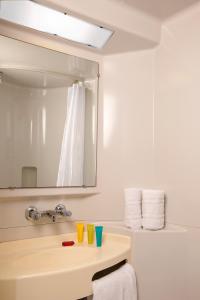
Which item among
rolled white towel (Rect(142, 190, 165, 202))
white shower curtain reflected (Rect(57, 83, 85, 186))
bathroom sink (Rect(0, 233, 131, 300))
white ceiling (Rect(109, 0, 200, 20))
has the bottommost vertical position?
bathroom sink (Rect(0, 233, 131, 300))

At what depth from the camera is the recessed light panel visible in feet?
4.21

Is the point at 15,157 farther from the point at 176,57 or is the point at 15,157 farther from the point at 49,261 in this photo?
the point at 176,57

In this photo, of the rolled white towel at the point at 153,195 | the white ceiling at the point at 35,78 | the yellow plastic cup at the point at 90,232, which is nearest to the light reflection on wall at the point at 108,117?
the white ceiling at the point at 35,78

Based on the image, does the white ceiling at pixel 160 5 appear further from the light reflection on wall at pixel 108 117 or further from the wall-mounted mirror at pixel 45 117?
the light reflection on wall at pixel 108 117

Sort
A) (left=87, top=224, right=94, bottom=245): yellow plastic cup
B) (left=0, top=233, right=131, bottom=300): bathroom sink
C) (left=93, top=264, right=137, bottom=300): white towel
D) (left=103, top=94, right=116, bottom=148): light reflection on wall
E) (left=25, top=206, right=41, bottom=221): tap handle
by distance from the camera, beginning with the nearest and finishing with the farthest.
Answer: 1. (left=0, top=233, right=131, bottom=300): bathroom sink
2. (left=93, top=264, right=137, bottom=300): white towel
3. (left=25, top=206, right=41, bottom=221): tap handle
4. (left=87, top=224, right=94, bottom=245): yellow plastic cup
5. (left=103, top=94, right=116, bottom=148): light reflection on wall

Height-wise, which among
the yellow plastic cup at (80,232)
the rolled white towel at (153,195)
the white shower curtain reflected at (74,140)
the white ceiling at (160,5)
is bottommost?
the yellow plastic cup at (80,232)

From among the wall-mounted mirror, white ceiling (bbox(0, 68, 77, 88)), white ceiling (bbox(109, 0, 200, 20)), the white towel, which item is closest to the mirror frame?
the wall-mounted mirror

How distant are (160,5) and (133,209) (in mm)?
1127

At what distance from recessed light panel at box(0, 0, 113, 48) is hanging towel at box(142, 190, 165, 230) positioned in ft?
3.01

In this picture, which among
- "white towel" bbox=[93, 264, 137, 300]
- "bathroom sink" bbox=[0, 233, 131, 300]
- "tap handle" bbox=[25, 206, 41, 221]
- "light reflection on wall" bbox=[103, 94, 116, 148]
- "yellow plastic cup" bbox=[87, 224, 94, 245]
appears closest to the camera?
"bathroom sink" bbox=[0, 233, 131, 300]

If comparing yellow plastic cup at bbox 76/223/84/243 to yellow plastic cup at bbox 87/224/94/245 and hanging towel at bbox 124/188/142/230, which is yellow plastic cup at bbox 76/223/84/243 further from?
hanging towel at bbox 124/188/142/230

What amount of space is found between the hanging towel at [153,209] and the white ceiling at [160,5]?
1.01 metres

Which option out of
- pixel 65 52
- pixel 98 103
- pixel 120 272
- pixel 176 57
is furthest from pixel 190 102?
pixel 120 272

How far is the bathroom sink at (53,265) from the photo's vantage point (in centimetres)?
105
